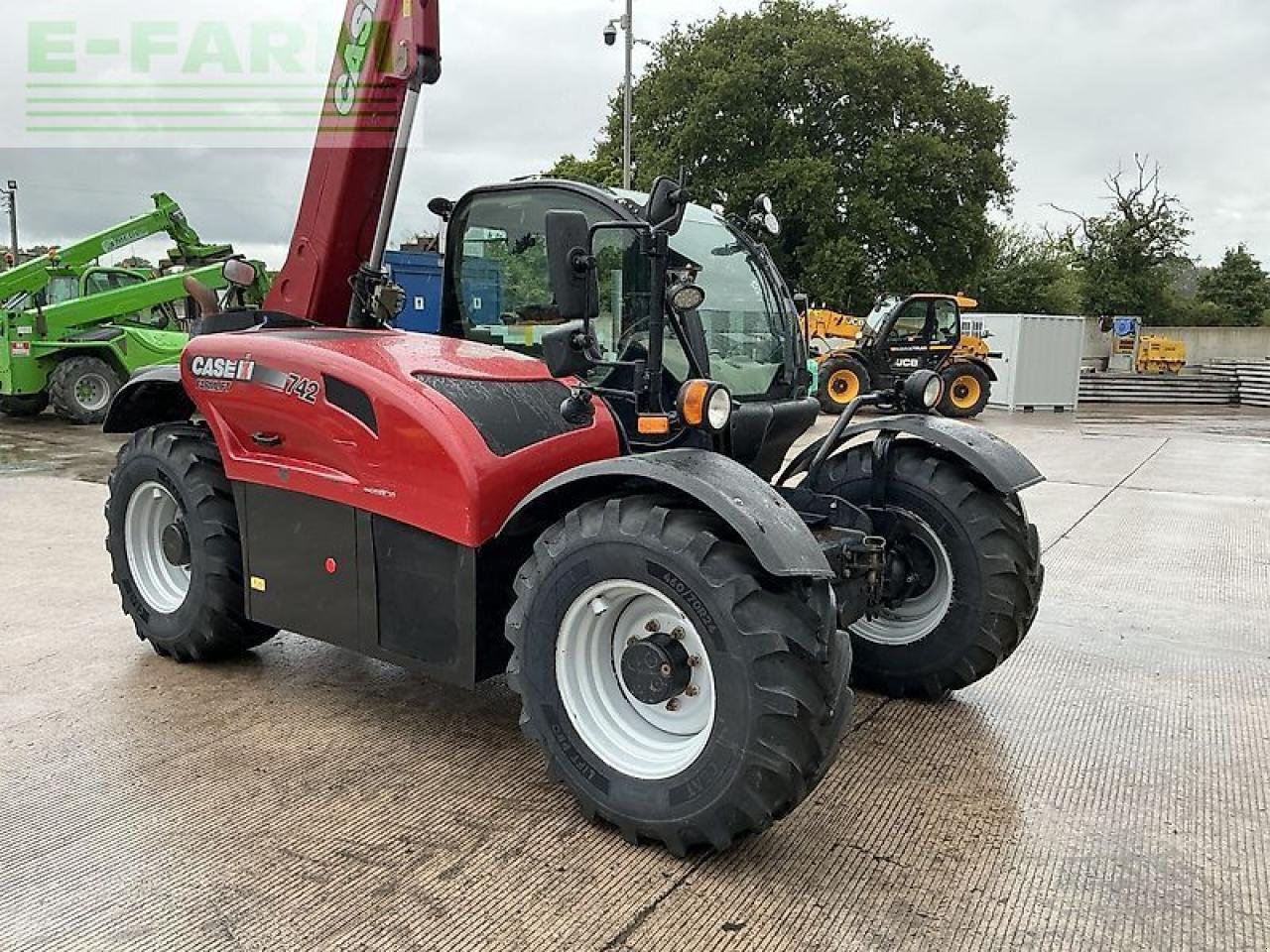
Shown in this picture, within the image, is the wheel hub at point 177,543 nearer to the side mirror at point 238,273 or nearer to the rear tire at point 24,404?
the side mirror at point 238,273

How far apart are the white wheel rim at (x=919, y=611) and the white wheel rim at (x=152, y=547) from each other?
2905mm

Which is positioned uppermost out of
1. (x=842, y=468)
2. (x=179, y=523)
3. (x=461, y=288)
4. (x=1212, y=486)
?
(x=461, y=288)

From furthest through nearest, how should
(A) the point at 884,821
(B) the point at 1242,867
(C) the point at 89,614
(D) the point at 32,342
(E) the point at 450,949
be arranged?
1. (D) the point at 32,342
2. (C) the point at 89,614
3. (A) the point at 884,821
4. (B) the point at 1242,867
5. (E) the point at 450,949

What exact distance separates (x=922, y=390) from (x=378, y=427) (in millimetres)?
2089

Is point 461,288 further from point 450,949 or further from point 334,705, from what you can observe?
point 450,949

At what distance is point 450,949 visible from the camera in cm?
242

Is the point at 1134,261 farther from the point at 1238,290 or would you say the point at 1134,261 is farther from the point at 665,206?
the point at 665,206

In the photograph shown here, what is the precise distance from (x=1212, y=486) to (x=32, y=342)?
13635mm

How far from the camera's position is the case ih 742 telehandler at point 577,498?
2.73 m

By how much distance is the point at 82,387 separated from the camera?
44.1ft

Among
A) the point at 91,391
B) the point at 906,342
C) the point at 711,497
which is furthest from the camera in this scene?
the point at 906,342

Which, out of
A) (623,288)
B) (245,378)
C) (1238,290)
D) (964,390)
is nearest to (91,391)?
(245,378)

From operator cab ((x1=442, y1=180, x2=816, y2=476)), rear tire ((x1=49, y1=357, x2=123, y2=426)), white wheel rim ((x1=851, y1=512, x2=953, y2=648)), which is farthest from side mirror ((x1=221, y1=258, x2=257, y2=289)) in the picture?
rear tire ((x1=49, y1=357, x2=123, y2=426))

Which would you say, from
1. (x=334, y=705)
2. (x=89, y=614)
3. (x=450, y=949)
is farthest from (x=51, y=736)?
(x=450, y=949)
